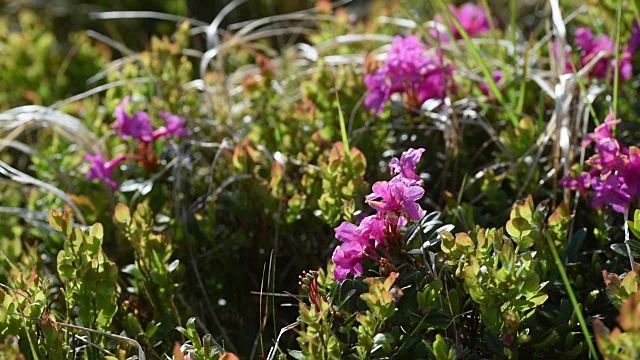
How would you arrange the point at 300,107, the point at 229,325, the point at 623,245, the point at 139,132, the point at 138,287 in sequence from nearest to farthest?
the point at 623,245 → the point at 138,287 → the point at 229,325 → the point at 139,132 → the point at 300,107

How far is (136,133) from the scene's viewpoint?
169 centimetres

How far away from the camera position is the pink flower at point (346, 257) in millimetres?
1119

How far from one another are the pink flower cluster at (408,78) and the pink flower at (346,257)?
565mm

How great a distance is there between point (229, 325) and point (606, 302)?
30.3 inches

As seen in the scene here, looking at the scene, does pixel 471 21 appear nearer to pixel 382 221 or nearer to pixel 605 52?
pixel 605 52

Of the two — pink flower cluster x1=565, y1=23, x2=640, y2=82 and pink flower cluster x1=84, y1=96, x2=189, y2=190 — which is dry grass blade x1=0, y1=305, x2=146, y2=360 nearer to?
pink flower cluster x1=84, y1=96, x2=189, y2=190

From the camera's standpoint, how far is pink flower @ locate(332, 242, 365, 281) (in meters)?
1.12

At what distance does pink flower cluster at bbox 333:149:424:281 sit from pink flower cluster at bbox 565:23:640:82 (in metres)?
0.85

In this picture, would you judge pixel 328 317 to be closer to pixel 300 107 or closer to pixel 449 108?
pixel 449 108

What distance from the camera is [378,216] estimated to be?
3.64 ft

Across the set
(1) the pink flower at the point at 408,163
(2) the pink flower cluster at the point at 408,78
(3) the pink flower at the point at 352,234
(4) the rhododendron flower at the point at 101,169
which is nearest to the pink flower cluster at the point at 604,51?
(2) the pink flower cluster at the point at 408,78

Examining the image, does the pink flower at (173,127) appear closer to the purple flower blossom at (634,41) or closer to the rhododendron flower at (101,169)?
the rhododendron flower at (101,169)

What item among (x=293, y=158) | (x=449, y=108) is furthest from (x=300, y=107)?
(x=449, y=108)

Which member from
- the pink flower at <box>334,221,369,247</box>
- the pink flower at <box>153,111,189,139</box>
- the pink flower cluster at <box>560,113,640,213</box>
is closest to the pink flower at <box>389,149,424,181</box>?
the pink flower at <box>334,221,369,247</box>
